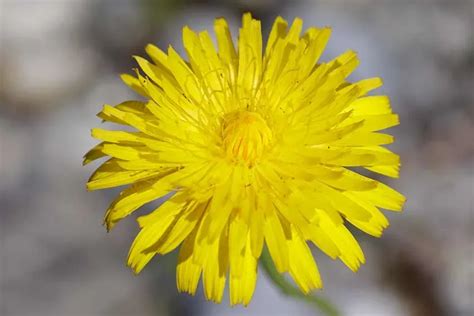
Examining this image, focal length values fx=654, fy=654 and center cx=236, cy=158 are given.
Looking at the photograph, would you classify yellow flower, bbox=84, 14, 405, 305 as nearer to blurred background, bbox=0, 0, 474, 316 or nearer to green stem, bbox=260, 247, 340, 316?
green stem, bbox=260, 247, 340, 316

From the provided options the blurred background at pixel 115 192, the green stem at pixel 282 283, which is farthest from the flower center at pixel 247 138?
the blurred background at pixel 115 192

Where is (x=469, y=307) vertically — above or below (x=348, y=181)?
below

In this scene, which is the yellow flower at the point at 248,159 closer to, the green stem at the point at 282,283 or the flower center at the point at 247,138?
the flower center at the point at 247,138

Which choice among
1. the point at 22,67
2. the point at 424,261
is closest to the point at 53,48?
the point at 22,67

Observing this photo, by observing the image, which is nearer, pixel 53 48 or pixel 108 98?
pixel 108 98

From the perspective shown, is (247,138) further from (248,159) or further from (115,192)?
(115,192)

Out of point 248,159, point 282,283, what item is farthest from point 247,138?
point 282,283

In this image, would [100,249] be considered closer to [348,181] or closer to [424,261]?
[424,261]
